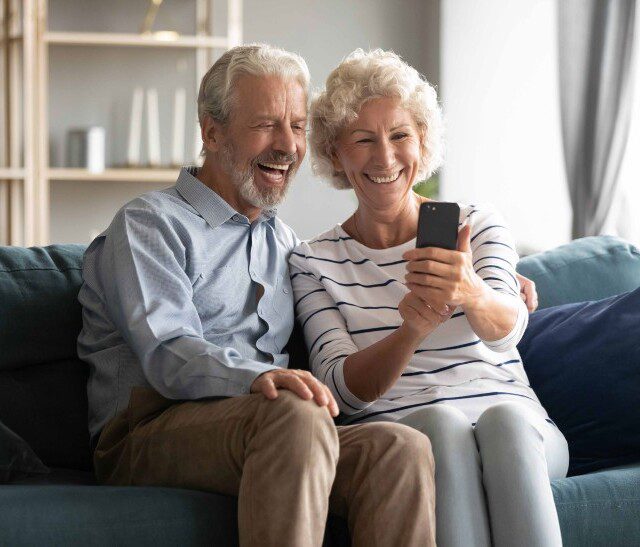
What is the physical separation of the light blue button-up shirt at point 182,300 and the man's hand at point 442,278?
0.35 m

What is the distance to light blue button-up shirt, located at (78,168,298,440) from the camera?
1810mm

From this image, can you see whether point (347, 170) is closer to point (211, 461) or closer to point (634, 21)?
point (211, 461)

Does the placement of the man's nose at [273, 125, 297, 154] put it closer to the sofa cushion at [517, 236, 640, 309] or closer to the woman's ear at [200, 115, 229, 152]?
the woman's ear at [200, 115, 229, 152]

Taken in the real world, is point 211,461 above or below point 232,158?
below

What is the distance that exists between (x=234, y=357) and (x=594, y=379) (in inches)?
33.5

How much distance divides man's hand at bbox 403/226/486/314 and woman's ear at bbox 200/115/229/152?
0.63 meters

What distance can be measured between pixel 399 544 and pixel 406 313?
47 centimetres

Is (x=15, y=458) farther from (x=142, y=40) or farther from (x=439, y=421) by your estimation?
(x=142, y=40)

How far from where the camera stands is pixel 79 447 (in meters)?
2.11

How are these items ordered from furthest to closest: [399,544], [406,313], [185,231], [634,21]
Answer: [634,21] → [185,231] → [406,313] → [399,544]

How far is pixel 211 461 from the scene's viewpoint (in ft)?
5.67

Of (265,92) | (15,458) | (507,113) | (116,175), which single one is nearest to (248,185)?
(265,92)

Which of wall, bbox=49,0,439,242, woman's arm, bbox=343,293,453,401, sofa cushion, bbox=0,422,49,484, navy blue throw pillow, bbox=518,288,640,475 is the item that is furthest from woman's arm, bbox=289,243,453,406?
wall, bbox=49,0,439,242

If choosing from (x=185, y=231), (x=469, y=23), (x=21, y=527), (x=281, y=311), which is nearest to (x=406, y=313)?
(x=281, y=311)
